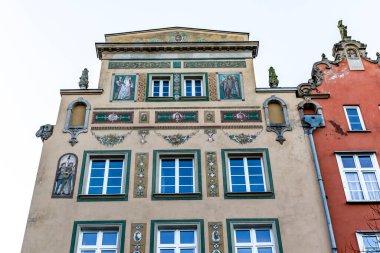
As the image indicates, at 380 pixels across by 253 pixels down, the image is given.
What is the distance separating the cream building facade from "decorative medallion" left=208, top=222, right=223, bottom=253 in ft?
0.11

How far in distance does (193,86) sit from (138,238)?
7.42 m

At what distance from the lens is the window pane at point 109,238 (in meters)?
16.8

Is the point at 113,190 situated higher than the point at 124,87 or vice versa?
the point at 124,87

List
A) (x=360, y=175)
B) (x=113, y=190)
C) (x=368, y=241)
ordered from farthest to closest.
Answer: (x=360, y=175), (x=113, y=190), (x=368, y=241)

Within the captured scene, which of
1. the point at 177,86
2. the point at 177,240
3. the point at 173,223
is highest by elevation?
the point at 177,86

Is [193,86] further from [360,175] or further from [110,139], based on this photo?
[360,175]

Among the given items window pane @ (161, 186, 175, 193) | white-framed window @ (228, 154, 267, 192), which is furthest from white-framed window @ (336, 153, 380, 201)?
window pane @ (161, 186, 175, 193)

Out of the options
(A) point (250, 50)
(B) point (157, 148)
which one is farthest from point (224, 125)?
(A) point (250, 50)

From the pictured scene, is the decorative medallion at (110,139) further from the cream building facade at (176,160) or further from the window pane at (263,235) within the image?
the window pane at (263,235)

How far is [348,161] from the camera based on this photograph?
19.0 meters

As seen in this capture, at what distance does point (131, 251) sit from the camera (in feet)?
53.9

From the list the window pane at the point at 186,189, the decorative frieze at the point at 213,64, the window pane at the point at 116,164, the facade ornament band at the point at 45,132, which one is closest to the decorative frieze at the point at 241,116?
the decorative frieze at the point at 213,64

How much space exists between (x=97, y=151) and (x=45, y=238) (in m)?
3.80

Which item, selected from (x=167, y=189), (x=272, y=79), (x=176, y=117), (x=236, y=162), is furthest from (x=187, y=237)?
(x=272, y=79)
